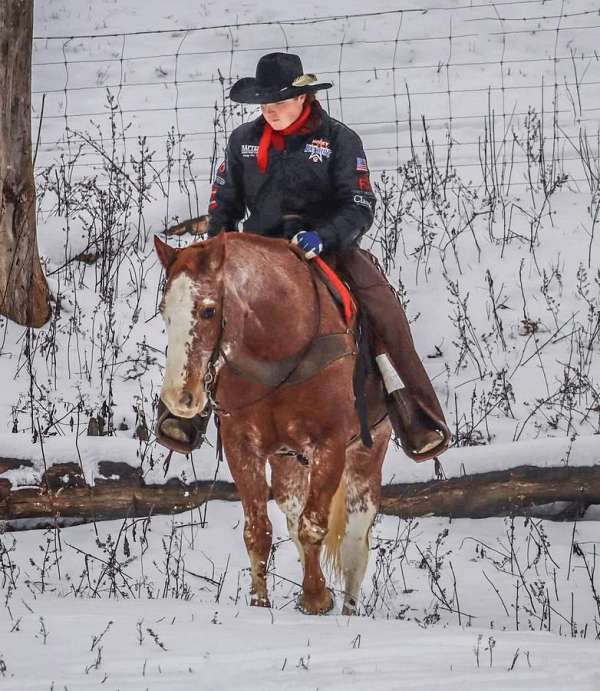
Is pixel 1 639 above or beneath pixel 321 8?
beneath

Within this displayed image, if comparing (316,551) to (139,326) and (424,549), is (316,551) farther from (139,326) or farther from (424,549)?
(139,326)

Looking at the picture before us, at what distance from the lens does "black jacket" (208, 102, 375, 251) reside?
5.26m

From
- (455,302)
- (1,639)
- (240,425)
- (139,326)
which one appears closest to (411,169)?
(455,302)

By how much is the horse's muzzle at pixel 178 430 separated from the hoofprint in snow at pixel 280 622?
71 cm

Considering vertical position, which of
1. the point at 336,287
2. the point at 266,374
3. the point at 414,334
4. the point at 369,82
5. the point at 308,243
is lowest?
the point at 266,374

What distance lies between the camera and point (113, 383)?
28.0 feet

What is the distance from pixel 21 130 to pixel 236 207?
3328 mm

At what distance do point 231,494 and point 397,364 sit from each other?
1.72 m

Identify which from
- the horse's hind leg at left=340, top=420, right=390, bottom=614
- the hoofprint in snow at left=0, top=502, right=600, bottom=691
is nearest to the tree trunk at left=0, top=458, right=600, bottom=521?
the hoofprint in snow at left=0, top=502, right=600, bottom=691

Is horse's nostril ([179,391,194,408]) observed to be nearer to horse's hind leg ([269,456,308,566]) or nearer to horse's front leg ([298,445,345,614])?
horse's front leg ([298,445,345,614])

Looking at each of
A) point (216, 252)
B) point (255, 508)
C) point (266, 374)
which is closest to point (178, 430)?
point (255, 508)

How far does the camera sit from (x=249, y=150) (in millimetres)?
5355

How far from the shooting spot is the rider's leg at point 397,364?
5.44 meters

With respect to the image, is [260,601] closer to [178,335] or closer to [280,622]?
[280,622]
